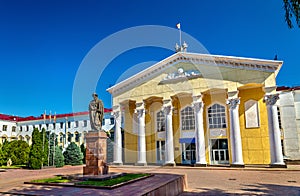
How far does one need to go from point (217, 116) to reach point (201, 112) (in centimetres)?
240

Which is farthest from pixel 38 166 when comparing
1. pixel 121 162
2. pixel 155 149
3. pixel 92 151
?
pixel 92 151

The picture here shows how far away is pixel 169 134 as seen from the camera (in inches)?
918

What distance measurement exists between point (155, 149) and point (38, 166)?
11.3 metres

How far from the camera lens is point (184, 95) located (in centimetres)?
2456

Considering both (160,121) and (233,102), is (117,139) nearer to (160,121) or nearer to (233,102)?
(160,121)

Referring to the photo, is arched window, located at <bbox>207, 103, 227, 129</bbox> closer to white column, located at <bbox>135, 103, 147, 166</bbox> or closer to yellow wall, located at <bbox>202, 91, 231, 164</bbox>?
yellow wall, located at <bbox>202, 91, 231, 164</bbox>

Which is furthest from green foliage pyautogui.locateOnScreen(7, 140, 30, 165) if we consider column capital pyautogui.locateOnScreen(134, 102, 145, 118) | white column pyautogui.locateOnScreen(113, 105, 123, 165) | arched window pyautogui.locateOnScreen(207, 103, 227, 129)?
arched window pyautogui.locateOnScreen(207, 103, 227, 129)

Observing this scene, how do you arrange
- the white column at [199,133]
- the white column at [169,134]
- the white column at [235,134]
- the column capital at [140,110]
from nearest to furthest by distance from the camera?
the white column at [235,134] < the white column at [199,133] < the white column at [169,134] < the column capital at [140,110]

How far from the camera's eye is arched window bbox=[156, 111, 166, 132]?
2594 cm

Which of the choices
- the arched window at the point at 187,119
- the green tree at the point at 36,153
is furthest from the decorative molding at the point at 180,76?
the green tree at the point at 36,153

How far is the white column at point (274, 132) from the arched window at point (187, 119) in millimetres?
7154

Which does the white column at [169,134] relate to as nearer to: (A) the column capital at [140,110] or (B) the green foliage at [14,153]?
(A) the column capital at [140,110]

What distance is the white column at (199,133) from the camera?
2153 cm

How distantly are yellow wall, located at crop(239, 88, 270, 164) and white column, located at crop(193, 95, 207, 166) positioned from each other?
3.74m
